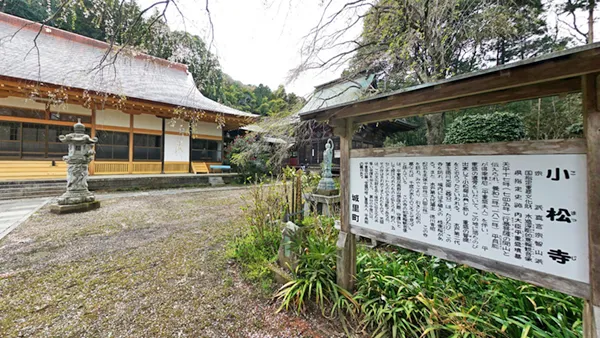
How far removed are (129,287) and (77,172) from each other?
15.4 feet

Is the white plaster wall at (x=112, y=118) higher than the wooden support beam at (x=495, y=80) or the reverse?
higher

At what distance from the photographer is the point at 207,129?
11844 mm

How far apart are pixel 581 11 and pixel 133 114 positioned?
53.7ft

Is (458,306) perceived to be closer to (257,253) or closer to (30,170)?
(257,253)

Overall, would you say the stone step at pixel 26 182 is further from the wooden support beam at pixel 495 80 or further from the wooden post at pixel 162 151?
the wooden support beam at pixel 495 80

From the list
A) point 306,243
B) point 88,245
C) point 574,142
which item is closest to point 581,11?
point 574,142

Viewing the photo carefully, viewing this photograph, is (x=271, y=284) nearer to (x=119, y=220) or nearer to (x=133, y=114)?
(x=119, y=220)

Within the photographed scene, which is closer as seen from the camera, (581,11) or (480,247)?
(480,247)

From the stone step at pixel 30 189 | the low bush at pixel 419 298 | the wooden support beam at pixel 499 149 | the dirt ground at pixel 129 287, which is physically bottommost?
the dirt ground at pixel 129 287

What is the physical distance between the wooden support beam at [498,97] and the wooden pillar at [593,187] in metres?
0.24

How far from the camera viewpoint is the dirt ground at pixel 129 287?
180 cm

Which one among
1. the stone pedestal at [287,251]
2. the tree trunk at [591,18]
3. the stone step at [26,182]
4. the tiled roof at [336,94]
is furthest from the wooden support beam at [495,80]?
the stone step at [26,182]

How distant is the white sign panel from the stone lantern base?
6.50 metres

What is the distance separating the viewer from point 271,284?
7.97ft
